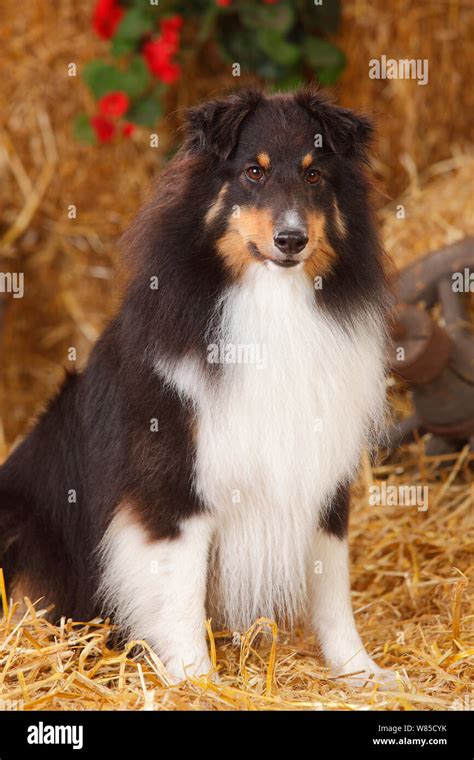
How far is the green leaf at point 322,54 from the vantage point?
6.09m

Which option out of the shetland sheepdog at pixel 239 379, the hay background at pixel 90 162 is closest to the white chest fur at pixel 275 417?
the shetland sheepdog at pixel 239 379

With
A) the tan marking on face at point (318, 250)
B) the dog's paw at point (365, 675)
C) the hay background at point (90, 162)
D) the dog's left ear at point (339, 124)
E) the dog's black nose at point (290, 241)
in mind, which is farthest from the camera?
the hay background at point (90, 162)

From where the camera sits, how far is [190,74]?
254 inches

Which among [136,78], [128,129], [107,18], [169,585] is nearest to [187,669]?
[169,585]

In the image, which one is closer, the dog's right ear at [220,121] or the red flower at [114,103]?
the dog's right ear at [220,121]

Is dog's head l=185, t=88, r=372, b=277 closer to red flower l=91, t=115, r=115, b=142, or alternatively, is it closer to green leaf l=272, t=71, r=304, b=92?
green leaf l=272, t=71, r=304, b=92

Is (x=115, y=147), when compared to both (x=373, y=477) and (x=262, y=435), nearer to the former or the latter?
(x=373, y=477)

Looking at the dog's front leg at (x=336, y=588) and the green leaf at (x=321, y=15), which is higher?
the green leaf at (x=321, y=15)

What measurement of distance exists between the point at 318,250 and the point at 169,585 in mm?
1210

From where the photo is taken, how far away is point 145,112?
19.9ft

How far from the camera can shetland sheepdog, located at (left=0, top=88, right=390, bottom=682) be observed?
3266mm

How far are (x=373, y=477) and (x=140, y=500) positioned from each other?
7.24 feet

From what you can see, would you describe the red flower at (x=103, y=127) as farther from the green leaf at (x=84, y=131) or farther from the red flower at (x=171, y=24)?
the red flower at (x=171, y=24)

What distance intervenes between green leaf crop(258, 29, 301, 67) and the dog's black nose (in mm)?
3123
